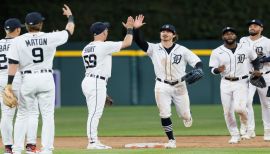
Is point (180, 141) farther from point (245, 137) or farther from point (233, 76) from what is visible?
point (233, 76)

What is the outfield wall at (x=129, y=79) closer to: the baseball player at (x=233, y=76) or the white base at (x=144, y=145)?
the baseball player at (x=233, y=76)

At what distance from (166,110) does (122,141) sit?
2234mm

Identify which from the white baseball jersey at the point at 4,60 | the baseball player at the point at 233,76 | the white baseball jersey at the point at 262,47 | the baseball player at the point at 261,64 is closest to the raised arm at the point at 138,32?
the baseball player at the point at 233,76

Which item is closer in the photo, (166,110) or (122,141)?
(166,110)

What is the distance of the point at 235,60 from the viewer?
15.3 metres

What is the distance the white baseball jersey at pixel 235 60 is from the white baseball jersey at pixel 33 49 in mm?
4065

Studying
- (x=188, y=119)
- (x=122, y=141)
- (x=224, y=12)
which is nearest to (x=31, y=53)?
(x=188, y=119)

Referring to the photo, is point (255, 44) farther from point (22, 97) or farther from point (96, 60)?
point (22, 97)

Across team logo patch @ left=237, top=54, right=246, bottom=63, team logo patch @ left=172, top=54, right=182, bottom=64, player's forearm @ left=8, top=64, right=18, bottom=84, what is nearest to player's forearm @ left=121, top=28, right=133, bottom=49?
team logo patch @ left=172, top=54, right=182, bottom=64

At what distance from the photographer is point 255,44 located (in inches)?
639

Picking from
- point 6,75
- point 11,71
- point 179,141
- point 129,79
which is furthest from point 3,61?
point 129,79

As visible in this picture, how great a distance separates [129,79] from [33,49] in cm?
1628

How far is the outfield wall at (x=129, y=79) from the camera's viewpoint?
28.1 meters

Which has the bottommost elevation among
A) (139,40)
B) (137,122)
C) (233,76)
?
(137,122)
